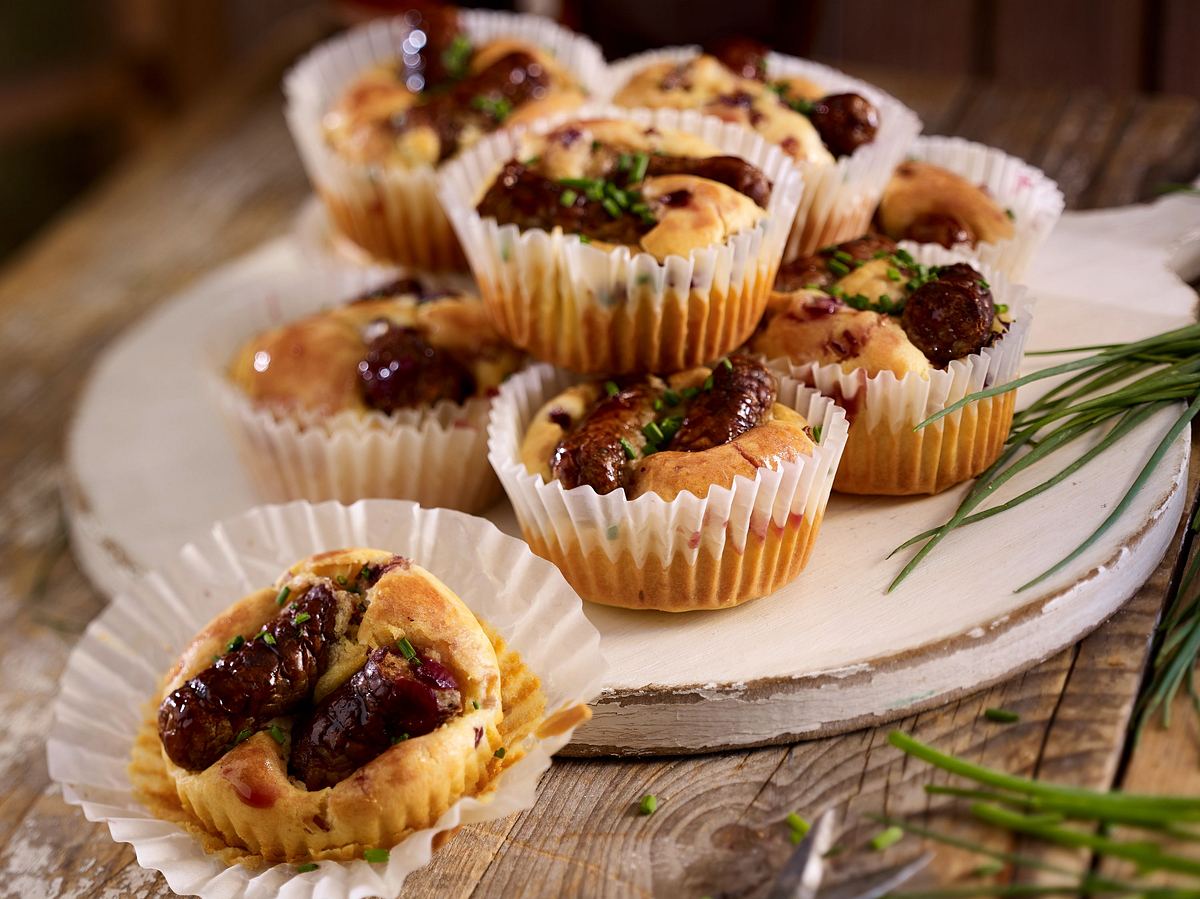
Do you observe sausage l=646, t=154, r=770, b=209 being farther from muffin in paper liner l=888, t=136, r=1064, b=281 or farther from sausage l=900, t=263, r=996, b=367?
muffin in paper liner l=888, t=136, r=1064, b=281

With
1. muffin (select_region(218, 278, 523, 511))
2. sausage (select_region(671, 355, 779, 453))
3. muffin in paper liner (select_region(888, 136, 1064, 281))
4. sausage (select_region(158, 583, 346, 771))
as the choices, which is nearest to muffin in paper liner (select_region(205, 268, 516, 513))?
muffin (select_region(218, 278, 523, 511))

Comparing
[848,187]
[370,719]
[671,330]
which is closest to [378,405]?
[671,330]

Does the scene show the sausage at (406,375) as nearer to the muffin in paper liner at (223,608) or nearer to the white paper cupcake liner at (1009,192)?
the muffin in paper liner at (223,608)

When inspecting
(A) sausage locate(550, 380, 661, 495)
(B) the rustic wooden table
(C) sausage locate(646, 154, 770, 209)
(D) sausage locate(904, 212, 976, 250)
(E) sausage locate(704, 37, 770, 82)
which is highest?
(E) sausage locate(704, 37, 770, 82)

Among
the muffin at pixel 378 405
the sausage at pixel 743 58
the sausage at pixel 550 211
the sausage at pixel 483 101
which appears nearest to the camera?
the sausage at pixel 550 211

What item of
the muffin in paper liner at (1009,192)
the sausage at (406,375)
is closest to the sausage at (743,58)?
the muffin in paper liner at (1009,192)

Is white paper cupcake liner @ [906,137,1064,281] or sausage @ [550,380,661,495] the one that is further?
white paper cupcake liner @ [906,137,1064,281]
